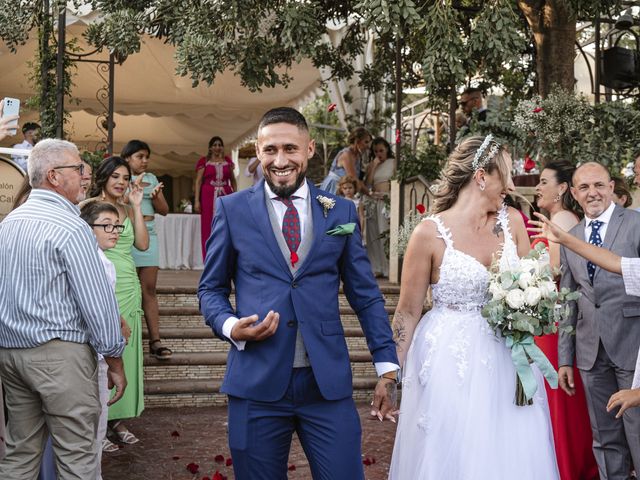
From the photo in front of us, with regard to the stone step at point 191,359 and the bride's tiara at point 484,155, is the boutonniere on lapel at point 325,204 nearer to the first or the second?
the bride's tiara at point 484,155

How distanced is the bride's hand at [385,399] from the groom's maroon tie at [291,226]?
0.69m

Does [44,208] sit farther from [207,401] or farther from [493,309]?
[207,401]

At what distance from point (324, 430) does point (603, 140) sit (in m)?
6.49

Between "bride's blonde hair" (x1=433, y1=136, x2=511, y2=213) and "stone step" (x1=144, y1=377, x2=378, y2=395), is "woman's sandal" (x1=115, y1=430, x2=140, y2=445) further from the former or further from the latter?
"bride's blonde hair" (x1=433, y1=136, x2=511, y2=213)

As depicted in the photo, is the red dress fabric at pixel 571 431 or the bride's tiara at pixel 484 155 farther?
the red dress fabric at pixel 571 431

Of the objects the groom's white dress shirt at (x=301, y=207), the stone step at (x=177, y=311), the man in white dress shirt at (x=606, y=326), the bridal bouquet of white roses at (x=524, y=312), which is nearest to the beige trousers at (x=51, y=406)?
the groom's white dress shirt at (x=301, y=207)

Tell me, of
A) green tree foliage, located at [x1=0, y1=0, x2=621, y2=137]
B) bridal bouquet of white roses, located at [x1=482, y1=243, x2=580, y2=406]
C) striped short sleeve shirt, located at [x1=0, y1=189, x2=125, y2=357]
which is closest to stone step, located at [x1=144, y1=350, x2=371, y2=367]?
green tree foliage, located at [x1=0, y1=0, x2=621, y2=137]

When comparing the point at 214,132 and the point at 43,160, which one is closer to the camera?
the point at 43,160

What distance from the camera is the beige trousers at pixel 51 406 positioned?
4359 mm

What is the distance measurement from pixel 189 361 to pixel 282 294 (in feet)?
19.0

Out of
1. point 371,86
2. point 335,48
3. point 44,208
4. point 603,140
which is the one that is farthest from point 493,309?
point 371,86

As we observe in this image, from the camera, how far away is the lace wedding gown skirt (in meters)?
4.39

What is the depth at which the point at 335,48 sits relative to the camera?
1251 centimetres

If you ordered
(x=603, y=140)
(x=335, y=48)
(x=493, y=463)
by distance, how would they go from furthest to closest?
(x=335, y=48) → (x=603, y=140) → (x=493, y=463)
